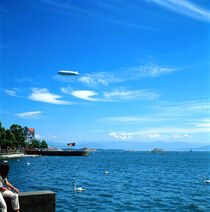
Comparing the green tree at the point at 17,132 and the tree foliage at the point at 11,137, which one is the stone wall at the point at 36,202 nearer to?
the tree foliage at the point at 11,137

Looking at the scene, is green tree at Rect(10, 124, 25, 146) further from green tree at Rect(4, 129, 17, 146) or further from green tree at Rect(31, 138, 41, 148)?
green tree at Rect(31, 138, 41, 148)

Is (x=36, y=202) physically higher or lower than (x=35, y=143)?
higher

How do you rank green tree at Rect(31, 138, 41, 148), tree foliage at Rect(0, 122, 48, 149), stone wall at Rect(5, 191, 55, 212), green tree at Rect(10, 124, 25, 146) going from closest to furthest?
stone wall at Rect(5, 191, 55, 212), tree foliage at Rect(0, 122, 48, 149), green tree at Rect(10, 124, 25, 146), green tree at Rect(31, 138, 41, 148)

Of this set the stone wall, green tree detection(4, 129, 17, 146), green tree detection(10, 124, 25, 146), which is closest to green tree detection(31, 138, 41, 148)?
green tree detection(10, 124, 25, 146)

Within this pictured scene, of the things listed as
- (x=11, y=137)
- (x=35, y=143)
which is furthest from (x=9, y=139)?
(x=35, y=143)

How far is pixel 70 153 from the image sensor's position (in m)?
162

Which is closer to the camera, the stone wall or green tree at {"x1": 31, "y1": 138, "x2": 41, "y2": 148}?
the stone wall

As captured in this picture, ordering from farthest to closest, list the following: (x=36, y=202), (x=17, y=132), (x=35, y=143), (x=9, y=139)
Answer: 1. (x=35, y=143)
2. (x=17, y=132)
3. (x=9, y=139)
4. (x=36, y=202)

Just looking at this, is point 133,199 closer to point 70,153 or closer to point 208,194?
point 208,194

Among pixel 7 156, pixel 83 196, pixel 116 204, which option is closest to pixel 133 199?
pixel 116 204

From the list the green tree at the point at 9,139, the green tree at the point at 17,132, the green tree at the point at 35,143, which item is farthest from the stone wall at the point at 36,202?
the green tree at the point at 35,143

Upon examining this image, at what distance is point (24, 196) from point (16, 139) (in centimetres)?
12109

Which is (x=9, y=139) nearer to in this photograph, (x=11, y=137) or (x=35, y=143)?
(x=11, y=137)

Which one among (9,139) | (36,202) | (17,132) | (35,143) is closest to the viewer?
(36,202)
